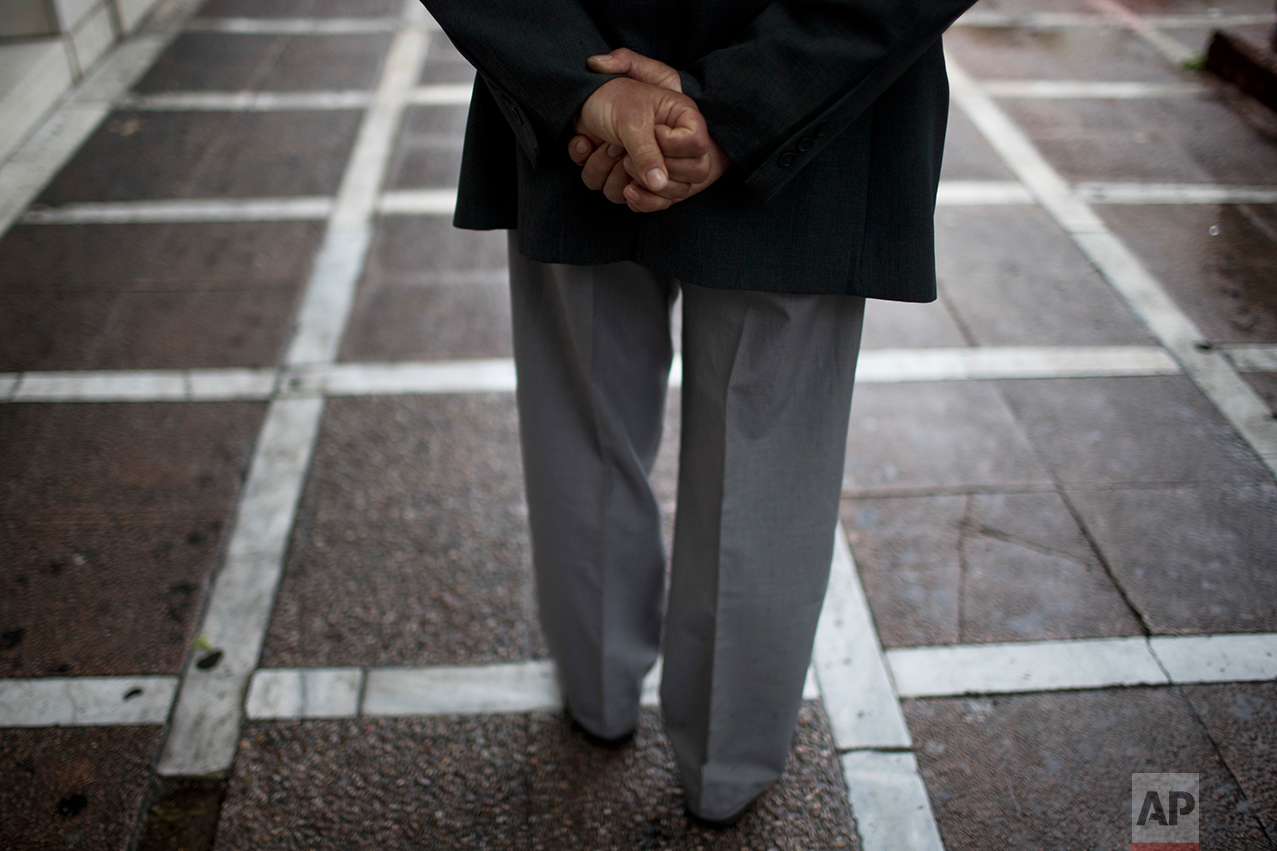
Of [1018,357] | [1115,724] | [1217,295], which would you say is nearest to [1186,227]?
[1217,295]

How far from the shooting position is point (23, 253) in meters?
3.48

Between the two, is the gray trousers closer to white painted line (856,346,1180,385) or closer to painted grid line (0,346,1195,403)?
A: painted grid line (0,346,1195,403)

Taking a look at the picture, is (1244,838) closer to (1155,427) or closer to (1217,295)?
(1155,427)

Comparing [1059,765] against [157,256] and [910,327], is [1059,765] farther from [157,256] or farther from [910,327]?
[157,256]

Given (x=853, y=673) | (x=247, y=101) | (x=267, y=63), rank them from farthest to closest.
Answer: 1. (x=267, y=63)
2. (x=247, y=101)
3. (x=853, y=673)

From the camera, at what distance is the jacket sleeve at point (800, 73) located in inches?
41.3

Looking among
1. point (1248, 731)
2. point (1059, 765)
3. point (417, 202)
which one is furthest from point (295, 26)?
point (1248, 731)

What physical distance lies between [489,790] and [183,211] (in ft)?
9.98

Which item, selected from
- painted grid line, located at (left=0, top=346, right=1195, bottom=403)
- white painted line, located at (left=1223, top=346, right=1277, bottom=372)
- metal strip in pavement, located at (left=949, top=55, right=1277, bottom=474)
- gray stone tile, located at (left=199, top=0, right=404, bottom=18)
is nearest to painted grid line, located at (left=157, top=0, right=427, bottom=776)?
painted grid line, located at (left=0, top=346, right=1195, bottom=403)

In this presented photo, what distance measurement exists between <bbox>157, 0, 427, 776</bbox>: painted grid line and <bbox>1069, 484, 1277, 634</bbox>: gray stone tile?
218 cm

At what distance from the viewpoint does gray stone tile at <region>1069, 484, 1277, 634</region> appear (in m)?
2.20

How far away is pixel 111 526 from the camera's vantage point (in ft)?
7.94

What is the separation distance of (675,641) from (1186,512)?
1.67m

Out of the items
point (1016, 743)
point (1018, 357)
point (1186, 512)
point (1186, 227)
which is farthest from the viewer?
point (1186, 227)
